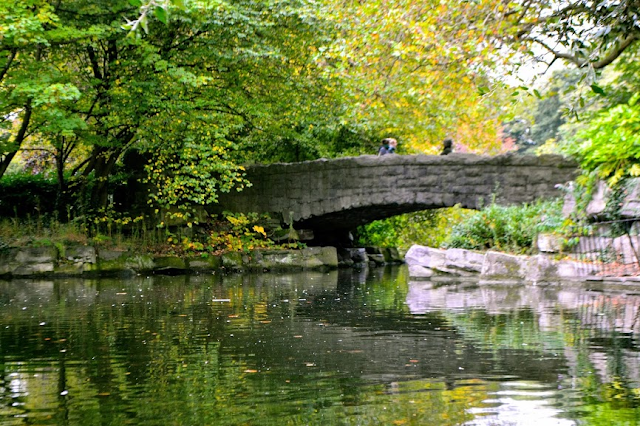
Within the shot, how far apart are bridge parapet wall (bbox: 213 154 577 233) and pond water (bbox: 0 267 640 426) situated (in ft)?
20.2

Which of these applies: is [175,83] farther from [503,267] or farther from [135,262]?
[503,267]

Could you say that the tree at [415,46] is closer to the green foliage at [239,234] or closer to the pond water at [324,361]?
the pond water at [324,361]

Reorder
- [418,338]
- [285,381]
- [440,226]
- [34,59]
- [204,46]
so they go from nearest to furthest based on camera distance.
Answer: [285,381] < [418,338] < [34,59] < [204,46] < [440,226]

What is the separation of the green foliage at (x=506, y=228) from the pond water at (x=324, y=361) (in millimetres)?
2771

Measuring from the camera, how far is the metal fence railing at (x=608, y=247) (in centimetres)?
1105

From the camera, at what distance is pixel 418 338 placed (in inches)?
265

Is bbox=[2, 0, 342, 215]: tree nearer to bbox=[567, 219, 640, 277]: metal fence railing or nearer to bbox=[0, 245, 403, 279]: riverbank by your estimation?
bbox=[0, 245, 403, 279]: riverbank

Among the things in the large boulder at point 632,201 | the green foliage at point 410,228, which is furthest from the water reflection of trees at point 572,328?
the green foliage at point 410,228

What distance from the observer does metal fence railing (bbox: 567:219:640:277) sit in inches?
435

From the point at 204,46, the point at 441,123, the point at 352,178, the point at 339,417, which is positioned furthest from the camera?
the point at 441,123

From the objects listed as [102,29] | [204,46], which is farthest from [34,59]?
[204,46]

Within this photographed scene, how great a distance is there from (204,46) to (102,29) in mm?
2842

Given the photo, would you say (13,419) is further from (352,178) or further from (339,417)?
(352,178)

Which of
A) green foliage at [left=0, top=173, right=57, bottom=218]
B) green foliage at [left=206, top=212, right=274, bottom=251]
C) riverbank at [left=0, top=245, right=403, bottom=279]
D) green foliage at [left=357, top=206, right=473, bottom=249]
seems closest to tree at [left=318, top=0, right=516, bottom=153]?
green foliage at [left=206, top=212, right=274, bottom=251]
